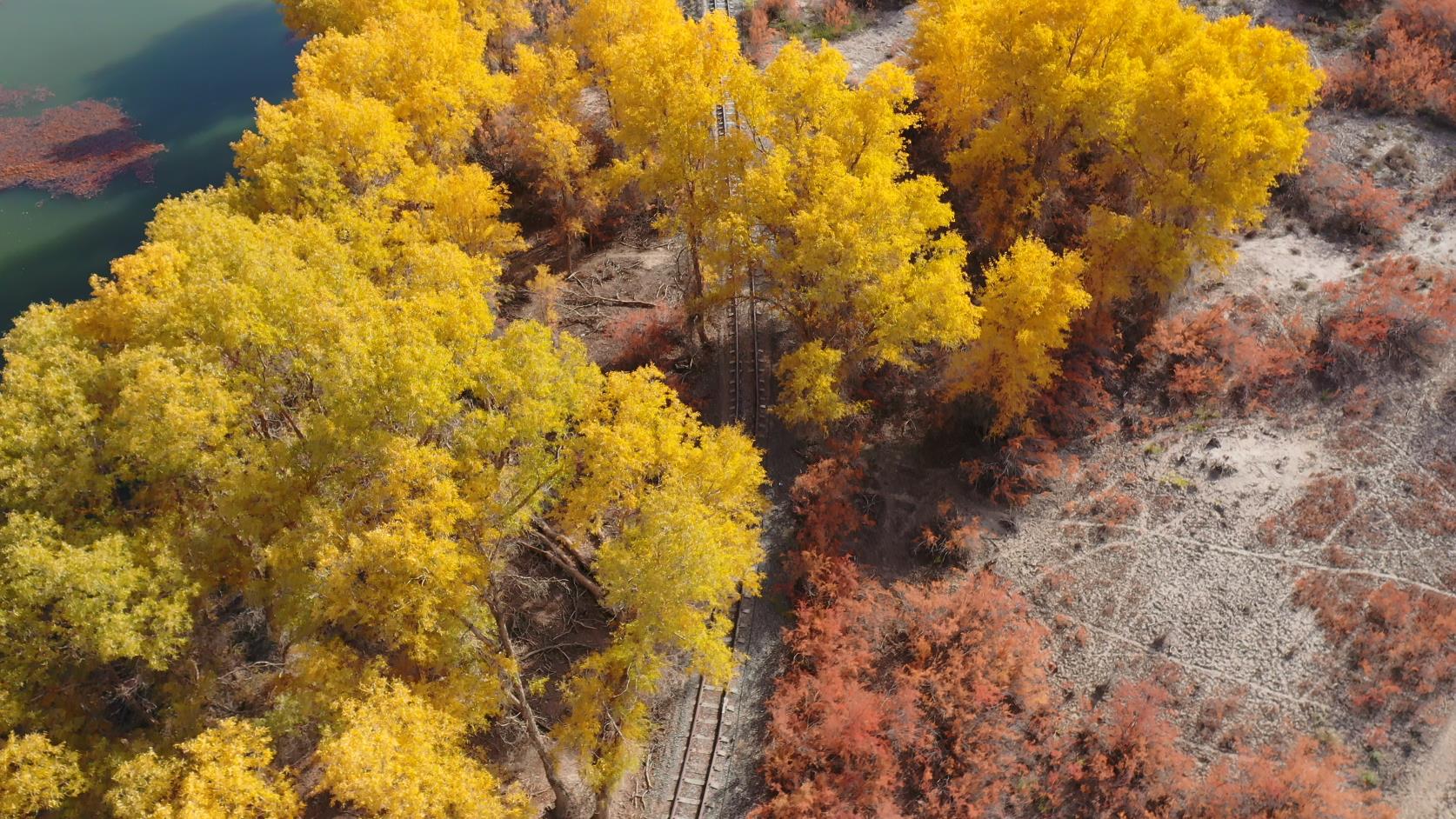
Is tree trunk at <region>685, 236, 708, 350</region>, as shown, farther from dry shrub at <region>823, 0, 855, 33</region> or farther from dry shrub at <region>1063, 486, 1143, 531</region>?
dry shrub at <region>823, 0, 855, 33</region>

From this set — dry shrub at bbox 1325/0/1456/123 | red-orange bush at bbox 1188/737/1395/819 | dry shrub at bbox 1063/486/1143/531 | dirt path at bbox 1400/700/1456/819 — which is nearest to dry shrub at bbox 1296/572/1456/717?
dirt path at bbox 1400/700/1456/819

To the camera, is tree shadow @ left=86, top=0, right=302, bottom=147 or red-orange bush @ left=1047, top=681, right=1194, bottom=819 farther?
tree shadow @ left=86, top=0, right=302, bottom=147

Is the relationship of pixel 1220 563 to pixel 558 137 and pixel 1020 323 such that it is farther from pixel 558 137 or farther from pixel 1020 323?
pixel 558 137

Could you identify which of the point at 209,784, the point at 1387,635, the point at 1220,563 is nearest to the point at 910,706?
the point at 1220,563

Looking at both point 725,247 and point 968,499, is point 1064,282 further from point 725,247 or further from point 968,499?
point 725,247

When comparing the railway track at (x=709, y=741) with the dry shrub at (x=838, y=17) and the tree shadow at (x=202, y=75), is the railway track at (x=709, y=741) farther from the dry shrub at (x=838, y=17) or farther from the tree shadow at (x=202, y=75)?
the tree shadow at (x=202, y=75)

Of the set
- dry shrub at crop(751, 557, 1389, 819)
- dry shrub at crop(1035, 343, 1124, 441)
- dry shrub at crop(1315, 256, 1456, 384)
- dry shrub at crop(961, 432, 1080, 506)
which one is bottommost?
dry shrub at crop(751, 557, 1389, 819)
